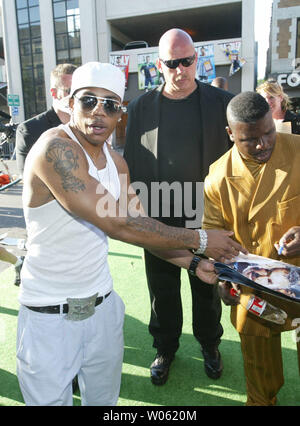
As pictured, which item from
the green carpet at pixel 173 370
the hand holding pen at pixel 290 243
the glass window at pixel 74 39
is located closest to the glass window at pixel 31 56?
the glass window at pixel 74 39

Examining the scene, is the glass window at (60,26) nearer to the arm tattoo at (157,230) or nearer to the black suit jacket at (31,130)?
the black suit jacket at (31,130)

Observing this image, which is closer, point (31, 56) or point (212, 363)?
point (212, 363)

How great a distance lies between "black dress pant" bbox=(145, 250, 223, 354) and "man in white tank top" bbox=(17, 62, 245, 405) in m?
1.13

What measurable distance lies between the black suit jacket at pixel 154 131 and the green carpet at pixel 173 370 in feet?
5.22

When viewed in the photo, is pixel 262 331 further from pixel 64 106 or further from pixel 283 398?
pixel 64 106

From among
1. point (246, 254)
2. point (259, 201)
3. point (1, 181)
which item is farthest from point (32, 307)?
point (1, 181)

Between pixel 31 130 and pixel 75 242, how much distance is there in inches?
86.3

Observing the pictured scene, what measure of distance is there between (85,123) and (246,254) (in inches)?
45.6

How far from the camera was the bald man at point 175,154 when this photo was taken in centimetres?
290

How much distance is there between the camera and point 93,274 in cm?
194

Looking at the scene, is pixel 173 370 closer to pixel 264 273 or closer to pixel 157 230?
pixel 264 273

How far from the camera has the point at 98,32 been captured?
87.4ft

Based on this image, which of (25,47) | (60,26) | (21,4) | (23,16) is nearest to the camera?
(60,26)

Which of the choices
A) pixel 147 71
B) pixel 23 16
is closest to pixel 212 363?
pixel 147 71
